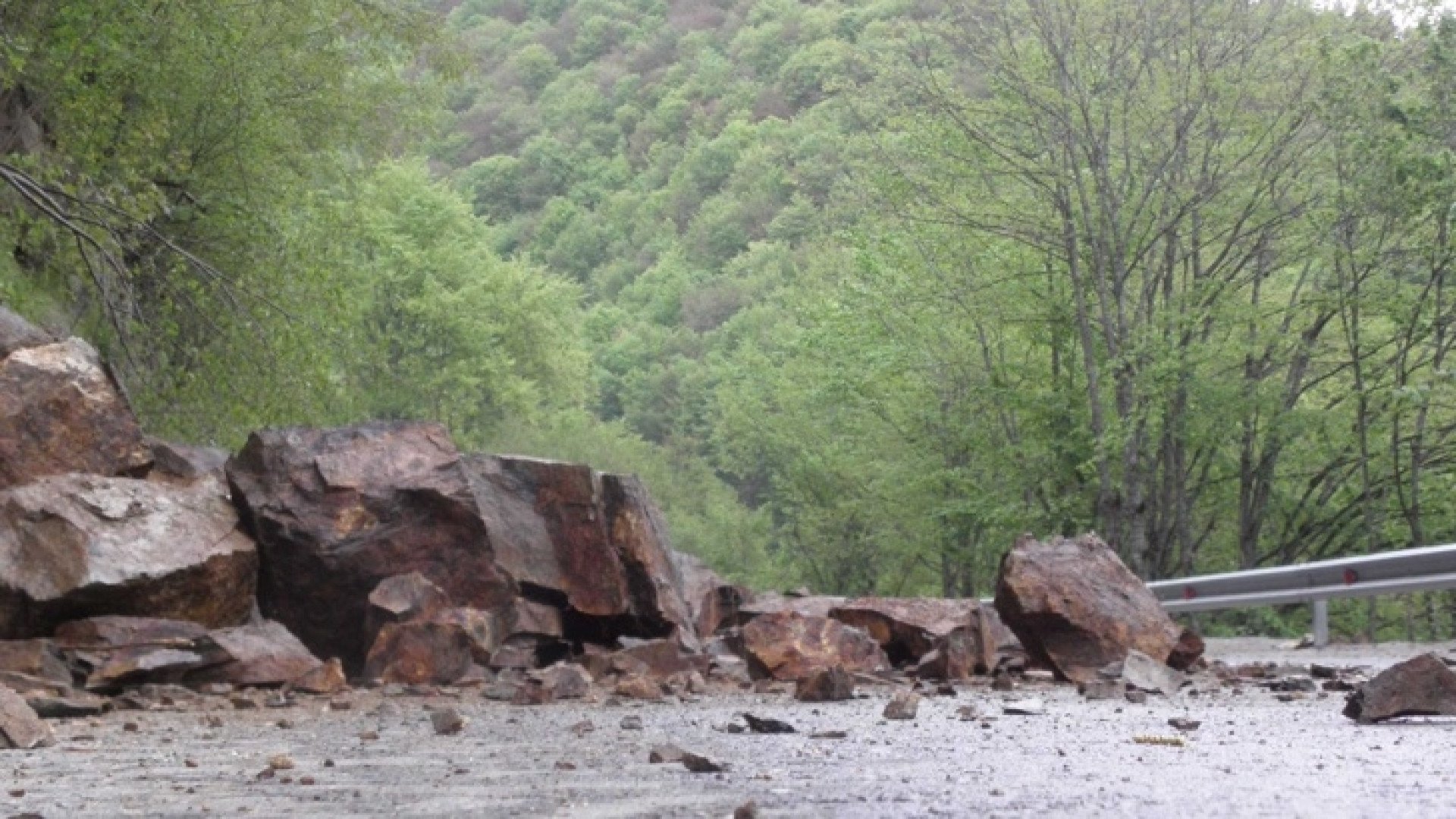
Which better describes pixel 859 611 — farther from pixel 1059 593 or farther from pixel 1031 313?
pixel 1031 313

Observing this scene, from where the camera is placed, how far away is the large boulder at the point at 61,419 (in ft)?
32.9

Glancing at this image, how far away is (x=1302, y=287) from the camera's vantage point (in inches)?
941

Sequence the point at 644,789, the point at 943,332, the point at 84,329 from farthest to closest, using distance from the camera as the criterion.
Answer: the point at 943,332 < the point at 84,329 < the point at 644,789

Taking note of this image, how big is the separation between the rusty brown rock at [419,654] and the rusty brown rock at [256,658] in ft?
1.05

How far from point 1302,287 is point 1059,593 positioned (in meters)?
16.1

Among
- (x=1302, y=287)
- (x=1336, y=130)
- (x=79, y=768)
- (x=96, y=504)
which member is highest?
(x=1336, y=130)

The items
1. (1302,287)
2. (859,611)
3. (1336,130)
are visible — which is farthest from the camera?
(1302,287)

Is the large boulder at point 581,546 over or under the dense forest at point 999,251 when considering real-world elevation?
under

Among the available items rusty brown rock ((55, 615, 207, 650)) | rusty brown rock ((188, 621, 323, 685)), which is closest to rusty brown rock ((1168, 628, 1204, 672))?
rusty brown rock ((188, 621, 323, 685))

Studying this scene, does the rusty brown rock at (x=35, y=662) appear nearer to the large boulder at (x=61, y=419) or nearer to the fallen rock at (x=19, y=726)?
the fallen rock at (x=19, y=726)

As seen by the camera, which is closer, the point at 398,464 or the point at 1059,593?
the point at 1059,593

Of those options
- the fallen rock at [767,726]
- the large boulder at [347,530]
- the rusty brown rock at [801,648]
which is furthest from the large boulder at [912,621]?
the fallen rock at [767,726]

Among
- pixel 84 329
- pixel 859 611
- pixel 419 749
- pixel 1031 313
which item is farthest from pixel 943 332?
pixel 419 749

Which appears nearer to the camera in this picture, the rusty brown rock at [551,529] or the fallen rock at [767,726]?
the fallen rock at [767,726]
